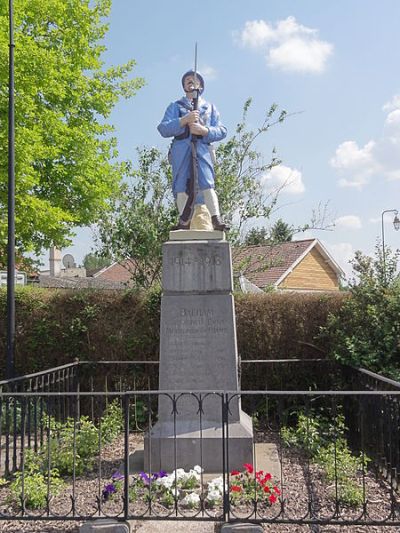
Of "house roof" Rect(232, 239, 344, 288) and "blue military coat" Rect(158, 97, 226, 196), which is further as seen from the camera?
"house roof" Rect(232, 239, 344, 288)

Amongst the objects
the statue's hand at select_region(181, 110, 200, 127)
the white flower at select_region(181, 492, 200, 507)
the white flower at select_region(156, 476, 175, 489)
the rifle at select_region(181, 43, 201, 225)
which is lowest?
the white flower at select_region(181, 492, 200, 507)

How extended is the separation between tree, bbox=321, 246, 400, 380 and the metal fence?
0.38 m

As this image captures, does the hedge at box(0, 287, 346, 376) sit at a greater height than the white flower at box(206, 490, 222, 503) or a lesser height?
greater

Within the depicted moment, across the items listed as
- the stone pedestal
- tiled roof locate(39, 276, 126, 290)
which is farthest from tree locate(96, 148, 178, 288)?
the stone pedestal

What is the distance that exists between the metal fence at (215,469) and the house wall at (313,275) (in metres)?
20.8

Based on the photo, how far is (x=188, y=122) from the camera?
629 centimetres

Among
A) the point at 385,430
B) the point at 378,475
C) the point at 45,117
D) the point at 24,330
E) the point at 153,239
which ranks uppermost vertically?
the point at 45,117

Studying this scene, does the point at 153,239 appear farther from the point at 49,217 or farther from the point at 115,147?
the point at 115,147

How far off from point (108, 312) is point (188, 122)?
4228mm

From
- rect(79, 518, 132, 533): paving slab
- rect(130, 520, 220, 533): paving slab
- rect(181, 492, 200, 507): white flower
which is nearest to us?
rect(79, 518, 132, 533): paving slab

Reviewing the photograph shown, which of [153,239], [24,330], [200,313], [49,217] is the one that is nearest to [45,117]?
[49,217]

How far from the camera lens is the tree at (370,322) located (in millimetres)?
7859

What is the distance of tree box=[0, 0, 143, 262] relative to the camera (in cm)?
1186

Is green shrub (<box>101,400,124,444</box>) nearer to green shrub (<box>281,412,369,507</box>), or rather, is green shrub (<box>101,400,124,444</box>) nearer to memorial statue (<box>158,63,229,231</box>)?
green shrub (<box>281,412,369,507</box>)
